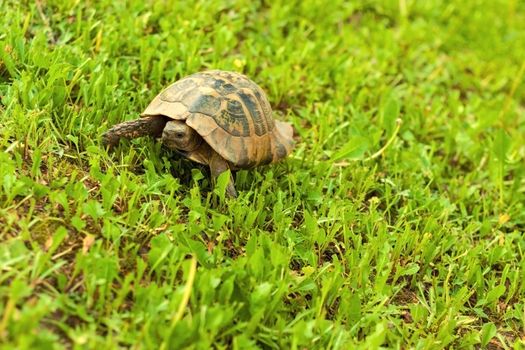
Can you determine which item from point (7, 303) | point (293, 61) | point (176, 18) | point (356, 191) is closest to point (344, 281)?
point (356, 191)

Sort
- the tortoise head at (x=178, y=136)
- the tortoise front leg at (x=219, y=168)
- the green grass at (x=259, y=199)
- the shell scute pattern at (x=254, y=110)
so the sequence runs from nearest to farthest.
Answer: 1. the green grass at (x=259, y=199)
2. the tortoise head at (x=178, y=136)
3. the tortoise front leg at (x=219, y=168)
4. the shell scute pattern at (x=254, y=110)

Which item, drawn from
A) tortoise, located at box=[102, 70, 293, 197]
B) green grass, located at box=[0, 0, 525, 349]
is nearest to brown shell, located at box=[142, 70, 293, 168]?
tortoise, located at box=[102, 70, 293, 197]

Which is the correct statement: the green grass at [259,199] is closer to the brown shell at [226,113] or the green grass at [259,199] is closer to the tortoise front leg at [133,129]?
the tortoise front leg at [133,129]

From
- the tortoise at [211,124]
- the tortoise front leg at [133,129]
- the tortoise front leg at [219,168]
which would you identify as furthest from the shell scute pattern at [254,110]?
the tortoise front leg at [133,129]

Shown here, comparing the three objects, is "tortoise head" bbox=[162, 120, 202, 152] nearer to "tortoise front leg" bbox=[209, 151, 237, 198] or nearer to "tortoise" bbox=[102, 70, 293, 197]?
"tortoise" bbox=[102, 70, 293, 197]

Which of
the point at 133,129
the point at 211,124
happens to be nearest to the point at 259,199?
the point at 211,124

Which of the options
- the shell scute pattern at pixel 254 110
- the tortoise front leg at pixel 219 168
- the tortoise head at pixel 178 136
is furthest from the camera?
the shell scute pattern at pixel 254 110

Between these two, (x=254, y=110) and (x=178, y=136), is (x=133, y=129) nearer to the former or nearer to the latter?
(x=178, y=136)
